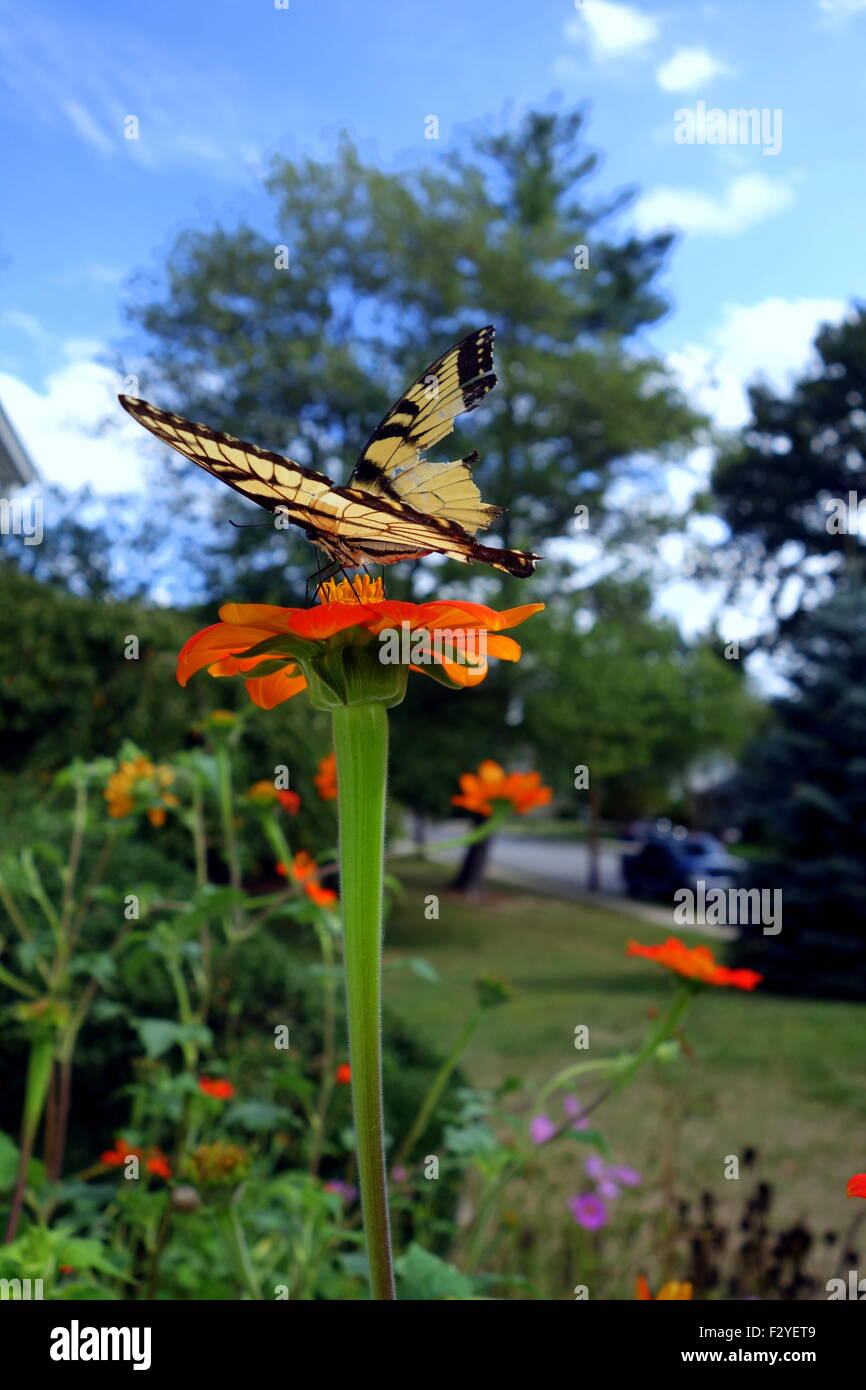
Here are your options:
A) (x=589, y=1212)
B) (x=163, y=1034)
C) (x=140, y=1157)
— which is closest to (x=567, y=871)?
(x=589, y=1212)

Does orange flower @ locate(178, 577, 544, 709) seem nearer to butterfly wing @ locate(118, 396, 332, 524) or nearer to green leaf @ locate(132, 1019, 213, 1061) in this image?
butterfly wing @ locate(118, 396, 332, 524)

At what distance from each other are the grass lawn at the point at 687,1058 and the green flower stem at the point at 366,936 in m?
1.24

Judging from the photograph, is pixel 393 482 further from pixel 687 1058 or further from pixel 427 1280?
pixel 687 1058

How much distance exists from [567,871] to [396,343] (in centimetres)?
1231

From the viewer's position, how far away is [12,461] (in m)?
10.0

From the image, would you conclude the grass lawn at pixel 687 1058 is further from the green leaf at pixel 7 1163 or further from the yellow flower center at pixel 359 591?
the yellow flower center at pixel 359 591

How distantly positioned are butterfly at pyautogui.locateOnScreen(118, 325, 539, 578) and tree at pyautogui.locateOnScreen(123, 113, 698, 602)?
12.0 m

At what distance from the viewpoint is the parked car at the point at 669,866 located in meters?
16.3

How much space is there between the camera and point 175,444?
600 mm

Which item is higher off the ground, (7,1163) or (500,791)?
(500,791)

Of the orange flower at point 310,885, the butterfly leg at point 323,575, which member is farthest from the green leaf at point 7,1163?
the butterfly leg at point 323,575

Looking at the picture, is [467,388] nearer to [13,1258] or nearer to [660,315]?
[13,1258]
